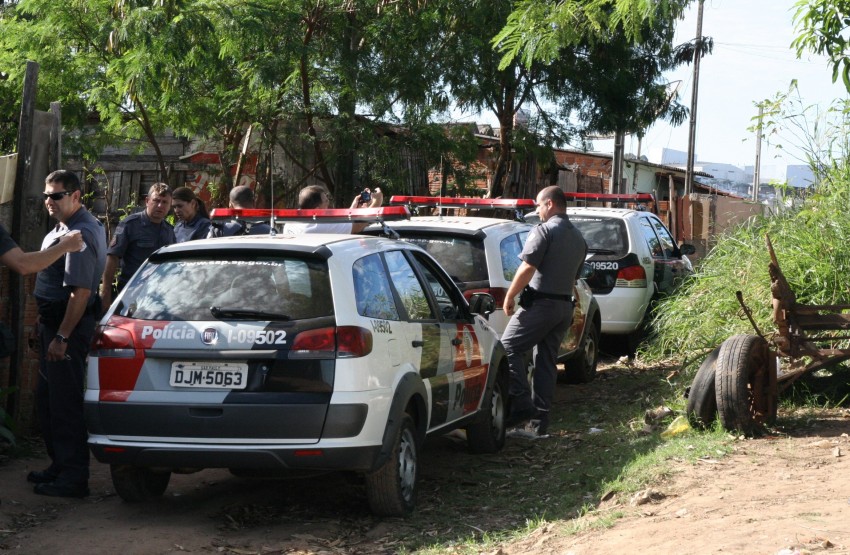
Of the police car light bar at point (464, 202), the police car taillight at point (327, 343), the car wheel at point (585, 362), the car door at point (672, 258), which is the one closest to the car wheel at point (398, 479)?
the police car taillight at point (327, 343)

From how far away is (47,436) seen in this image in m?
7.01

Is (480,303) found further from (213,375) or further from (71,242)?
(71,242)

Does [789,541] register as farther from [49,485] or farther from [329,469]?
[49,485]

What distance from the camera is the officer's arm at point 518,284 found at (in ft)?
27.1

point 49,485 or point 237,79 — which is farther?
A: point 237,79

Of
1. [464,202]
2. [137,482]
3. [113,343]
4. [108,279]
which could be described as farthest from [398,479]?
[464,202]

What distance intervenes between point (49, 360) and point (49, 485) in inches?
30.9

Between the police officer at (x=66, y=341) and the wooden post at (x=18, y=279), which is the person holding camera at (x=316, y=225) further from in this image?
the wooden post at (x=18, y=279)

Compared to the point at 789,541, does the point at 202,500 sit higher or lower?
lower

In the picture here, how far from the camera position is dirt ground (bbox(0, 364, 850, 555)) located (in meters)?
5.12

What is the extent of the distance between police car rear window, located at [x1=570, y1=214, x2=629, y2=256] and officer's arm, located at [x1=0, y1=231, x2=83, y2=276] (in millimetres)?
7833

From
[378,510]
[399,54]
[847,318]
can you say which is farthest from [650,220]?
[378,510]

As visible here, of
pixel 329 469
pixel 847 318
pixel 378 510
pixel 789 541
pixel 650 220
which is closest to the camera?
pixel 789 541

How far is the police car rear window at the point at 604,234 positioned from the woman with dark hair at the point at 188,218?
18.2ft
